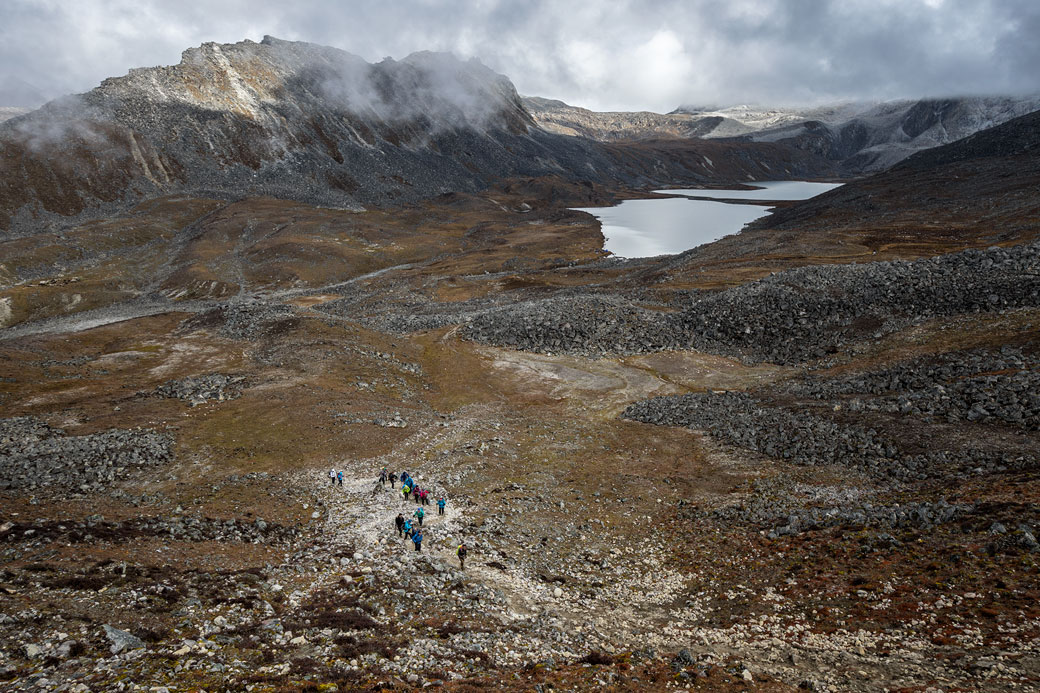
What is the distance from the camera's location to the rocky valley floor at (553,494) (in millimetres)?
16844

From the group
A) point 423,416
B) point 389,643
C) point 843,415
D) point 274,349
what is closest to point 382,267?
point 274,349

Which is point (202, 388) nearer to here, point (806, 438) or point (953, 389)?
point (806, 438)

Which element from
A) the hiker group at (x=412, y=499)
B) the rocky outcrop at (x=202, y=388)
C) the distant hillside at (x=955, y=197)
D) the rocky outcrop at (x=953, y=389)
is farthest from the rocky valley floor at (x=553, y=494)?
the distant hillside at (x=955, y=197)

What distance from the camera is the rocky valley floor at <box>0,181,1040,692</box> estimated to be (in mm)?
16844

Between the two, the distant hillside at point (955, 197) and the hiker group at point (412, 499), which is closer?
the hiker group at point (412, 499)

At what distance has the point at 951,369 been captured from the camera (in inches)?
1496

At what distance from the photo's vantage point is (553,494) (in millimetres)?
33250

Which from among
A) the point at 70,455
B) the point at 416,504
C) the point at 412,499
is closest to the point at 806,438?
the point at 416,504

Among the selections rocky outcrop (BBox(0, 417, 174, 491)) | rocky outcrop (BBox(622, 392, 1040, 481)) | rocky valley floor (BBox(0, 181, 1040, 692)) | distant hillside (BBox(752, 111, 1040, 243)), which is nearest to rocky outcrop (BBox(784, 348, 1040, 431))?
rocky valley floor (BBox(0, 181, 1040, 692))

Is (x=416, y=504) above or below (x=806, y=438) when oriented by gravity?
below

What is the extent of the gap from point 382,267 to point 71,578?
11642 centimetres

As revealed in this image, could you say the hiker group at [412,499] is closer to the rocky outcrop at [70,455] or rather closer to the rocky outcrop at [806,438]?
the rocky outcrop at [70,455]

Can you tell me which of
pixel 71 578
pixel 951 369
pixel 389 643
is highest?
pixel 951 369

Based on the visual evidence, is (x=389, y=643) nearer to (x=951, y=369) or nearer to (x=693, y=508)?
(x=693, y=508)
